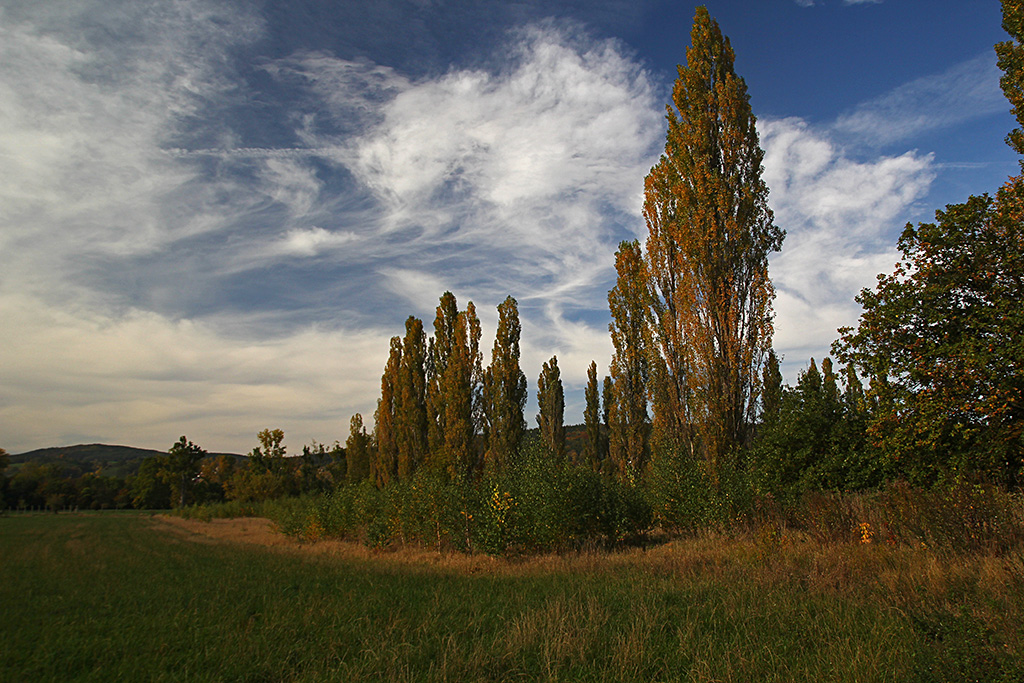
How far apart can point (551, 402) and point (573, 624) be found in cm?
2635

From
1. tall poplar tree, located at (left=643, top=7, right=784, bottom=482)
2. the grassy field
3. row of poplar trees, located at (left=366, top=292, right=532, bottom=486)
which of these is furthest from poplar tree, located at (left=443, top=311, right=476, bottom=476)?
the grassy field

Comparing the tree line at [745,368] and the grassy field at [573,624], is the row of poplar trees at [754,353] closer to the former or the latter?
the tree line at [745,368]

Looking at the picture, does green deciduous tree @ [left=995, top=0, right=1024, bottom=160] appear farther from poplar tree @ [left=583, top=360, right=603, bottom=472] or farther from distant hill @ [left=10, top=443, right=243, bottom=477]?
distant hill @ [left=10, top=443, right=243, bottom=477]

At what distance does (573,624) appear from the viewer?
584 cm

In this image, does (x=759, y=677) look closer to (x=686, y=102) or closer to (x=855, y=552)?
(x=855, y=552)

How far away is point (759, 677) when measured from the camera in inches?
171

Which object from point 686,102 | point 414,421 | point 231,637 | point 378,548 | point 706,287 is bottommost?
point 378,548

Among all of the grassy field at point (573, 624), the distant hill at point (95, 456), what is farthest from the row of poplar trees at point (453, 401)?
the distant hill at point (95, 456)

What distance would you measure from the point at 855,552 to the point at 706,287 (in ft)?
27.4

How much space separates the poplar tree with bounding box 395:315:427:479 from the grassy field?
20240 millimetres

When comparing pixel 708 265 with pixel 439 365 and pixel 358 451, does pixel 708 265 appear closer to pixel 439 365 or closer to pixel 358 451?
pixel 439 365

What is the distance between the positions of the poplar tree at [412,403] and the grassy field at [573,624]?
20.2 m

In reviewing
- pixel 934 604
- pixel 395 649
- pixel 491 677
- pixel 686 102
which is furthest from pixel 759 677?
pixel 686 102

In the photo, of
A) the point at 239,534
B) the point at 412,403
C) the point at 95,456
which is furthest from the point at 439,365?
the point at 95,456
